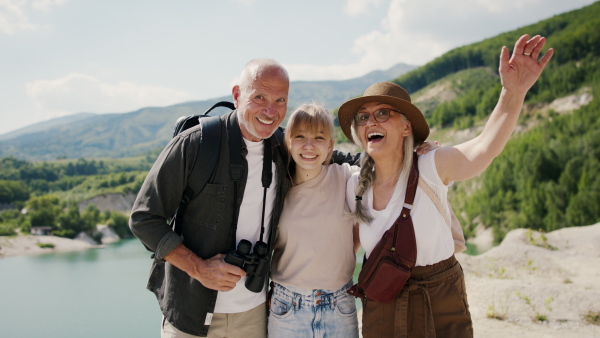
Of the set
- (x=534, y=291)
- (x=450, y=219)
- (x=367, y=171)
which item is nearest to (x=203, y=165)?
(x=367, y=171)

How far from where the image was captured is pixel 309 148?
3104mm

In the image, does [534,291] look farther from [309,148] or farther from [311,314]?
[309,148]

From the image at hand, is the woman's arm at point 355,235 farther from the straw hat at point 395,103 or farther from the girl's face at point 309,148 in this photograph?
the straw hat at point 395,103

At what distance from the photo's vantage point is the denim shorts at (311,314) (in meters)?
2.93

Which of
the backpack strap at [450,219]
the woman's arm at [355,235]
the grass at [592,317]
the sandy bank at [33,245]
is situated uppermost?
the backpack strap at [450,219]

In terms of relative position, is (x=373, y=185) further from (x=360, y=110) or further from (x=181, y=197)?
(x=181, y=197)

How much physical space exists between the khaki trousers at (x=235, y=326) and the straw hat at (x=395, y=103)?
172 cm

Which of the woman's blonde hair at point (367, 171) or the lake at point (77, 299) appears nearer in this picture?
the woman's blonde hair at point (367, 171)

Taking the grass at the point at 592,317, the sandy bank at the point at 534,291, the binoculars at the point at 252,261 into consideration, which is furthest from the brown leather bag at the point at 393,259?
the grass at the point at 592,317

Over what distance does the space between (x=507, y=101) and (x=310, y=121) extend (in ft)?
4.48

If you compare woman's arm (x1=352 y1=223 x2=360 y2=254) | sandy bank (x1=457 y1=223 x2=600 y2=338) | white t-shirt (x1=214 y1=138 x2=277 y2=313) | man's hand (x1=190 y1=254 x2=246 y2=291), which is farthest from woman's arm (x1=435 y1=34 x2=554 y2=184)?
A: sandy bank (x1=457 y1=223 x2=600 y2=338)

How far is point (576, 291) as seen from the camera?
7.79 m

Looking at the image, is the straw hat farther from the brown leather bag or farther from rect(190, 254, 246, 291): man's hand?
rect(190, 254, 246, 291): man's hand

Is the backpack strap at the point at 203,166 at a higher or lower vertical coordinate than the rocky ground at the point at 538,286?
higher
